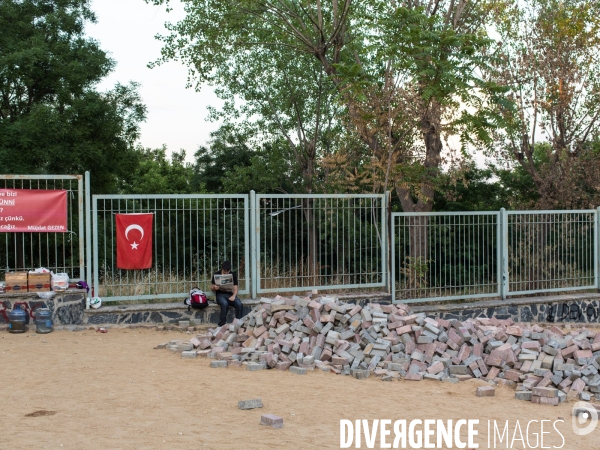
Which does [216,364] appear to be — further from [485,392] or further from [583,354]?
[583,354]

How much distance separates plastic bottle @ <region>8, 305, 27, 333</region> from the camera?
11.6 metres

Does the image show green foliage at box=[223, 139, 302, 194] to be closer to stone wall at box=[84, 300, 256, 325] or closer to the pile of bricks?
stone wall at box=[84, 300, 256, 325]

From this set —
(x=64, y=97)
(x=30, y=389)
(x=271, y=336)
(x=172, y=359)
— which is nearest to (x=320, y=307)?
(x=271, y=336)

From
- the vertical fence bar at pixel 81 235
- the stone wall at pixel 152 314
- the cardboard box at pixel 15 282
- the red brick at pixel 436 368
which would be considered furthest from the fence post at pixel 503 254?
the cardboard box at pixel 15 282

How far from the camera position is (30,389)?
792cm

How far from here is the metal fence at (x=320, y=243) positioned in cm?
1299

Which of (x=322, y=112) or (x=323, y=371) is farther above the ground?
(x=322, y=112)

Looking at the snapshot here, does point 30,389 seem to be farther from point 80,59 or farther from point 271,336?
point 80,59

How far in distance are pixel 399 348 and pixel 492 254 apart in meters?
5.96

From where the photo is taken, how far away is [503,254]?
48.6ft

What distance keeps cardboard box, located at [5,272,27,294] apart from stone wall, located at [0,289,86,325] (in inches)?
5.3

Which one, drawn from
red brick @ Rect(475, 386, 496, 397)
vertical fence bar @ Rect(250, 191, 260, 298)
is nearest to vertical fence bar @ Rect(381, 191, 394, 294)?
vertical fence bar @ Rect(250, 191, 260, 298)

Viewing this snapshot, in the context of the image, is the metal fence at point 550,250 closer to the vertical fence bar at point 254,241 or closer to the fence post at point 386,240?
the fence post at point 386,240

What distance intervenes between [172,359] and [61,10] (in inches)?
718
